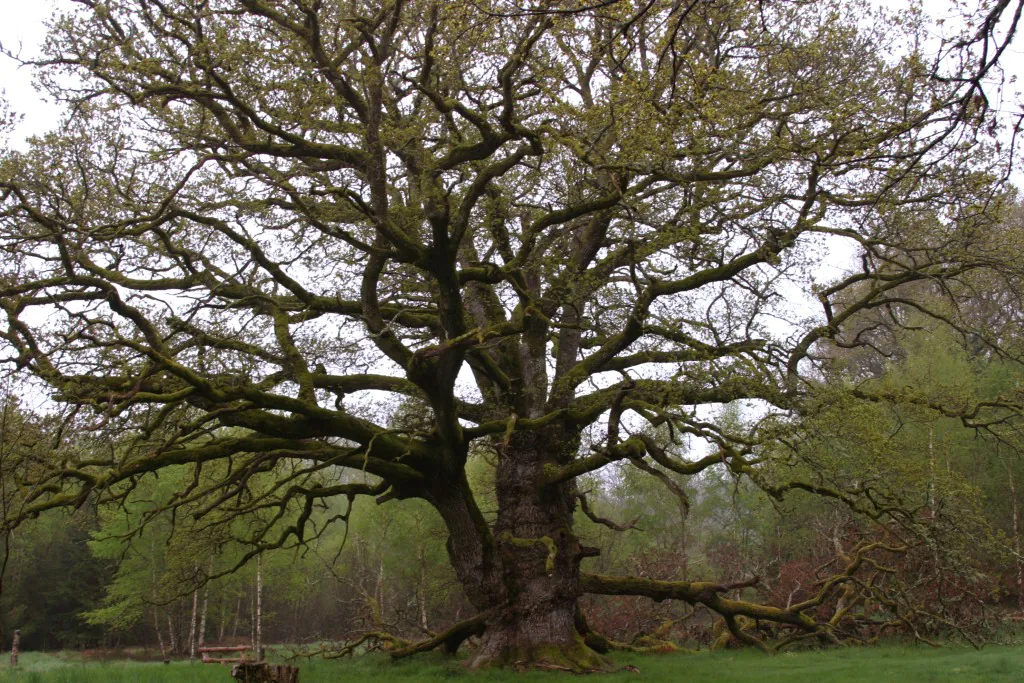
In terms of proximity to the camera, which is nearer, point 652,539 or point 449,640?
point 449,640

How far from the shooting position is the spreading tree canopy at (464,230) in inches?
420

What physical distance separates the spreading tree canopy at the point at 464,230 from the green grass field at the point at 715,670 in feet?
4.21

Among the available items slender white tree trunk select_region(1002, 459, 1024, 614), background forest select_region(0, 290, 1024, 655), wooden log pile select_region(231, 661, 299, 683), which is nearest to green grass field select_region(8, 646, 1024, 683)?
wooden log pile select_region(231, 661, 299, 683)

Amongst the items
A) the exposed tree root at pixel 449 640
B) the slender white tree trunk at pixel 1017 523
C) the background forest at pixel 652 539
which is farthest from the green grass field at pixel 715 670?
the slender white tree trunk at pixel 1017 523

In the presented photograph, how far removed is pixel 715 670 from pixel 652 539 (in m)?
19.9

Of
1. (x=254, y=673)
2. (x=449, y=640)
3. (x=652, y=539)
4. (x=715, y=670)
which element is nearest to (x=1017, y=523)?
(x=652, y=539)

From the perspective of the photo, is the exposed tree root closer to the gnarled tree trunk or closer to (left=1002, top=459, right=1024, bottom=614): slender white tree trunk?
the gnarled tree trunk

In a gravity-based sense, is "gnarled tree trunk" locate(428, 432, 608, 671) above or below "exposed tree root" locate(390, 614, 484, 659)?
above

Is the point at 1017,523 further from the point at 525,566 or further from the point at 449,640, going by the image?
the point at 449,640

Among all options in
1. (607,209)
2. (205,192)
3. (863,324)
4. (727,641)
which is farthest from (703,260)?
(863,324)

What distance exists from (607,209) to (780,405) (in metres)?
4.11

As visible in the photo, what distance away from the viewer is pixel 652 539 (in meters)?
33.3

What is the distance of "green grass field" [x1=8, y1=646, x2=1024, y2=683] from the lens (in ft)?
35.7

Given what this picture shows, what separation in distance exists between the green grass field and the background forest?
1374mm
